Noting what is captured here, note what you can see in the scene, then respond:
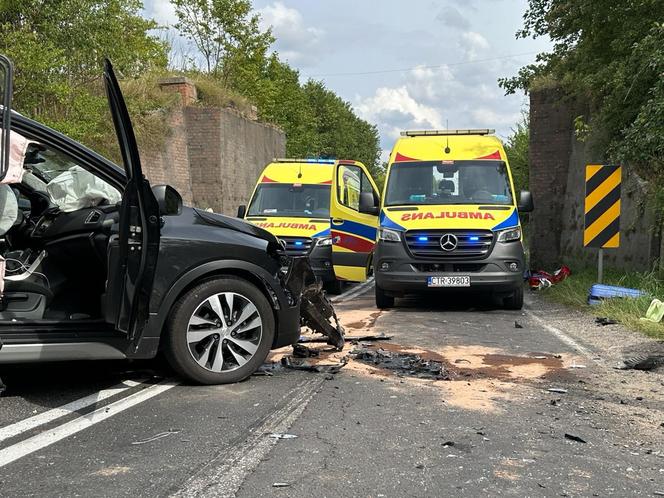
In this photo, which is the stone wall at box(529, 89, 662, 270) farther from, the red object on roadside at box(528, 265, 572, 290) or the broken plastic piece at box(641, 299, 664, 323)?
the broken plastic piece at box(641, 299, 664, 323)

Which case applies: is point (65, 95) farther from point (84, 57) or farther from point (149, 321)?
point (149, 321)

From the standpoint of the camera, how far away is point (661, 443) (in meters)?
3.83

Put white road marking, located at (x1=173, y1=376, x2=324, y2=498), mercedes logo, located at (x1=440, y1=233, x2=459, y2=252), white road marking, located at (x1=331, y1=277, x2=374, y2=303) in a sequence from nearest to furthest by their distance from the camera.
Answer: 1. white road marking, located at (x1=173, y1=376, x2=324, y2=498)
2. mercedes logo, located at (x1=440, y1=233, x2=459, y2=252)
3. white road marking, located at (x1=331, y1=277, x2=374, y2=303)

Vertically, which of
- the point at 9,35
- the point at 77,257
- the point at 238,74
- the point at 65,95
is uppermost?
the point at 238,74

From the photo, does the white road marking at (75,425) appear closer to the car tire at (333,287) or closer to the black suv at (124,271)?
the black suv at (124,271)

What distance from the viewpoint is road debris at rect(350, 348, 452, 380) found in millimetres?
5477

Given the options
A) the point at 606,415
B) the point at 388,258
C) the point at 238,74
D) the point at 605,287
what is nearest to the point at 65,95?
the point at 388,258

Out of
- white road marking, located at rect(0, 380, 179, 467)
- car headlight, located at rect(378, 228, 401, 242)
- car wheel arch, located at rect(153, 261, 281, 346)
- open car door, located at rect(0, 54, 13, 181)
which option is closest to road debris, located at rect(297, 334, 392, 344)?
car wheel arch, located at rect(153, 261, 281, 346)

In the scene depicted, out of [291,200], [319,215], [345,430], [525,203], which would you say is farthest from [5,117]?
[291,200]

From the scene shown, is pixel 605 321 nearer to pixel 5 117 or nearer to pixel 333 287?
pixel 333 287

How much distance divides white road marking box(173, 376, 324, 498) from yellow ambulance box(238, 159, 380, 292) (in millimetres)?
6720

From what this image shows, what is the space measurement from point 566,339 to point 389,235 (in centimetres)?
324

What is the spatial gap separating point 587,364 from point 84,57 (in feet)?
37.2

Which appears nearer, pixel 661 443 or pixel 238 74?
pixel 661 443
